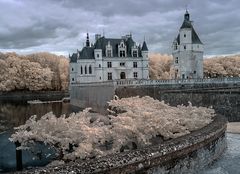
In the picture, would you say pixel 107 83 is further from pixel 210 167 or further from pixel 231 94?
pixel 210 167

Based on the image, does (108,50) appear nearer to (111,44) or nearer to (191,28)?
(111,44)

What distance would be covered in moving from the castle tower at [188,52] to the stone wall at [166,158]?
49973 millimetres

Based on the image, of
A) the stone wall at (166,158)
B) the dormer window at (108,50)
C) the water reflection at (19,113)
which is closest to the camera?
the stone wall at (166,158)

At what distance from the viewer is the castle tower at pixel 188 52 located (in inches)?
2506

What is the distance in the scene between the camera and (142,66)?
2739 inches

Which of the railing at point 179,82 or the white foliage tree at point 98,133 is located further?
the railing at point 179,82

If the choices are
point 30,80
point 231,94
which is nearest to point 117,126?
point 231,94

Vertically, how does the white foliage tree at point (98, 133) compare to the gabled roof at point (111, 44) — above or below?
below

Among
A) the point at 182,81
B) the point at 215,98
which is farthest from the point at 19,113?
the point at 215,98

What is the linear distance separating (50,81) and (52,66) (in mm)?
12138

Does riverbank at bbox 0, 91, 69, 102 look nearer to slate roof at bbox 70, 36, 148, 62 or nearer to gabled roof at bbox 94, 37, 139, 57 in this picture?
slate roof at bbox 70, 36, 148, 62

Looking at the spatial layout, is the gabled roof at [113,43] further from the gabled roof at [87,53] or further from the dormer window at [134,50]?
the gabled roof at [87,53]

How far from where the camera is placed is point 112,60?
6794 centimetres

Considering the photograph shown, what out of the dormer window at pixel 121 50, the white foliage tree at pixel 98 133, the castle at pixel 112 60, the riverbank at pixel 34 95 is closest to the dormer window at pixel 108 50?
the castle at pixel 112 60
